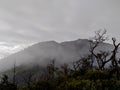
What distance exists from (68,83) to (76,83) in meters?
2.00

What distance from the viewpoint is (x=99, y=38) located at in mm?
58125

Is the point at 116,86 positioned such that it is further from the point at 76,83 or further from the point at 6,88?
the point at 6,88

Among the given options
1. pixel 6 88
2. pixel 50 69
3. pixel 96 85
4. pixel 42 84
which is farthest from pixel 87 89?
pixel 50 69

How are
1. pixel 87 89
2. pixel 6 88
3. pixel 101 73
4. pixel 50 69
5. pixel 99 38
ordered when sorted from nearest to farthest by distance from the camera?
1. pixel 87 89
2. pixel 101 73
3. pixel 6 88
4. pixel 99 38
5. pixel 50 69

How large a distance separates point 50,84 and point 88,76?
6.03m

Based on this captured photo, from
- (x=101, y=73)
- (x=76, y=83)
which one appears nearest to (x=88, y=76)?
(x=101, y=73)

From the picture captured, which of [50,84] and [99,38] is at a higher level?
[99,38]

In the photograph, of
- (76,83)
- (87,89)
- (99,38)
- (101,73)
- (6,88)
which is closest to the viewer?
(87,89)

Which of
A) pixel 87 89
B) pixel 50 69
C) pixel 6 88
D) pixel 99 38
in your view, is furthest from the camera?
pixel 50 69

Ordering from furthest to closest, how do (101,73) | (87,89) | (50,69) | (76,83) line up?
(50,69) < (101,73) < (76,83) < (87,89)

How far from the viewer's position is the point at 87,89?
114 ft

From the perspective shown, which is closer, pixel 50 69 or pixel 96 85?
pixel 96 85

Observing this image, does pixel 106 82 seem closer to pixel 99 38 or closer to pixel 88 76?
pixel 88 76

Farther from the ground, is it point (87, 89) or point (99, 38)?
point (99, 38)
